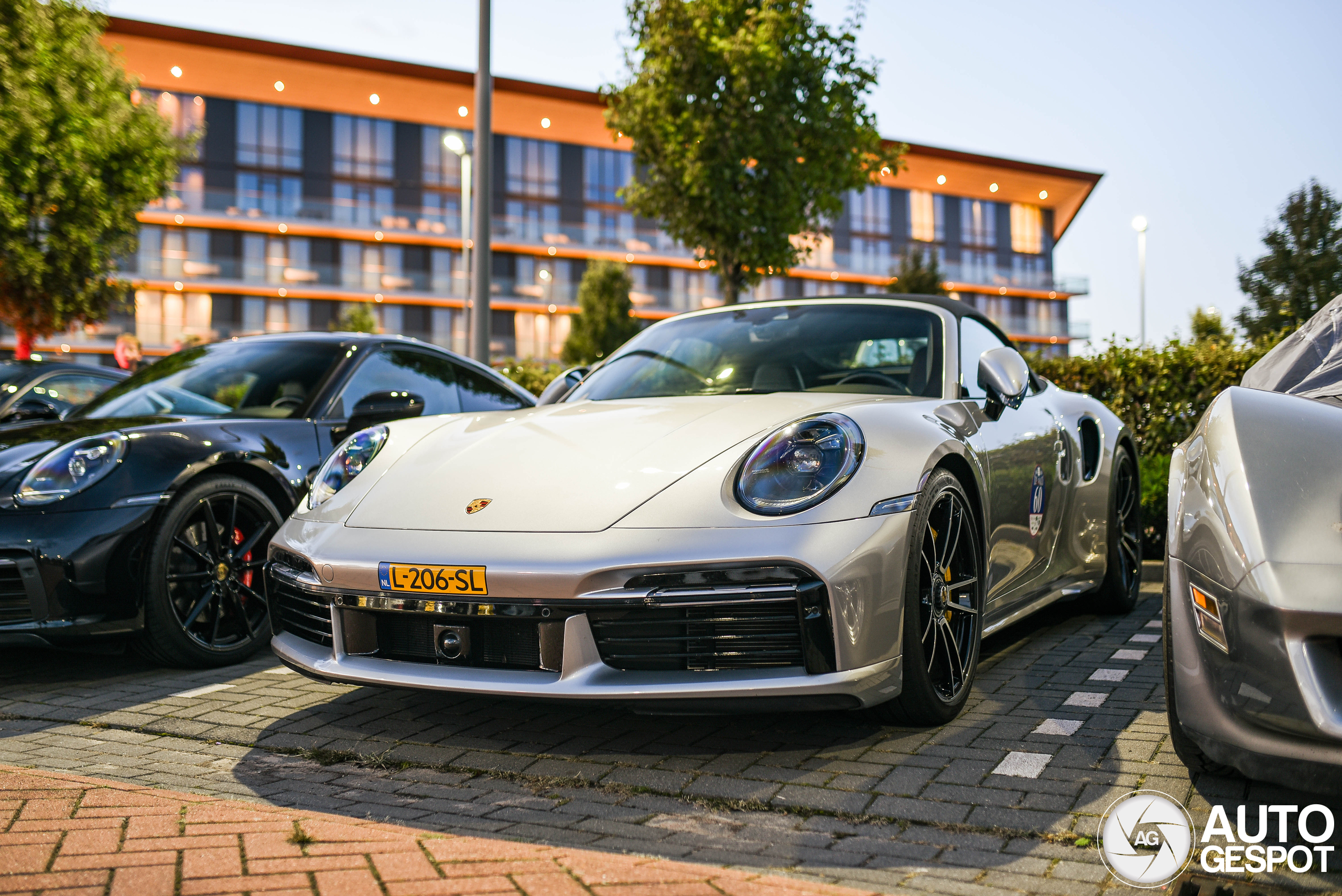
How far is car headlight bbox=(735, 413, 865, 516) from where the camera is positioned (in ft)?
9.35

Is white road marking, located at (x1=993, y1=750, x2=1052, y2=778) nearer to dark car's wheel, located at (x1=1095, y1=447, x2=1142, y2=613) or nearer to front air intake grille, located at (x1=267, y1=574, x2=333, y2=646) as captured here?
front air intake grille, located at (x1=267, y1=574, x2=333, y2=646)

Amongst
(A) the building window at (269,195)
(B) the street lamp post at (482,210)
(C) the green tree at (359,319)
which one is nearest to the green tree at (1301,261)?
(B) the street lamp post at (482,210)

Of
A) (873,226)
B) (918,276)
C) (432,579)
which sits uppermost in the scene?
(873,226)

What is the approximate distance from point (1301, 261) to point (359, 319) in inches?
1275

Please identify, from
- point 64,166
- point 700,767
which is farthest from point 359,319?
point 700,767

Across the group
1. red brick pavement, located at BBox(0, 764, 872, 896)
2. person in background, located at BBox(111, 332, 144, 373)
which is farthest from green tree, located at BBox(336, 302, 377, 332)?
red brick pavement, located at BBox(0, 764, 872, 896)

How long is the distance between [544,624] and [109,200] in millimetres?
16047

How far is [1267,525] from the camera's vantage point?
2248mm

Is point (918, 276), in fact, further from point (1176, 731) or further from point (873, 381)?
point (1176, 731)

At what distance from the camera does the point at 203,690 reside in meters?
3.94

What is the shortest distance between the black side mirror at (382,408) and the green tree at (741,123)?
7.08 meters

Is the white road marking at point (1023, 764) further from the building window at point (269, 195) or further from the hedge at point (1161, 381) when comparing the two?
the building window at point (269, 195)

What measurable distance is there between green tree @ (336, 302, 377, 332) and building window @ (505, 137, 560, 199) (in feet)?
31.2

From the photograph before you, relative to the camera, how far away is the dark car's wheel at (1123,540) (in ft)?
16.6
